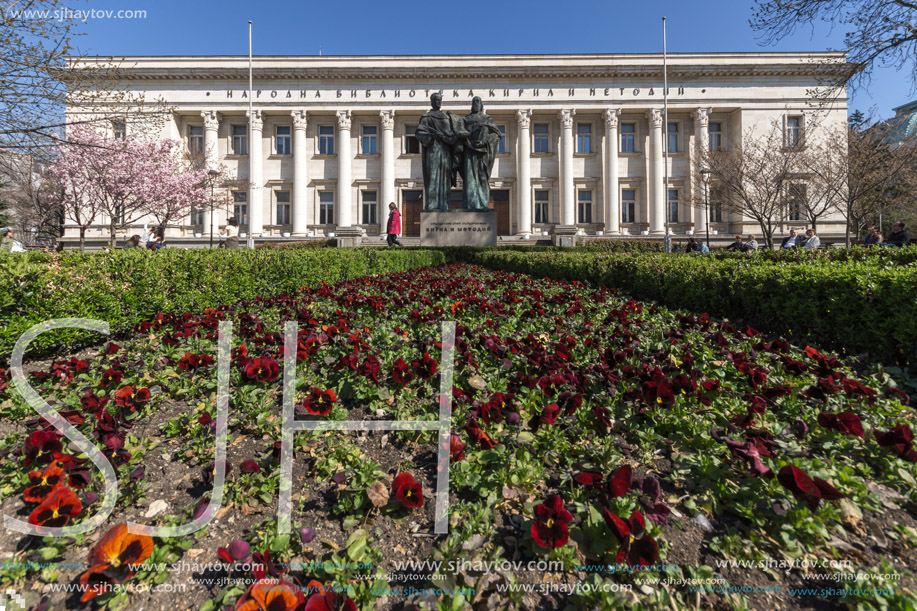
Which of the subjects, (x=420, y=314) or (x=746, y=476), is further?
(x=420, y=314)

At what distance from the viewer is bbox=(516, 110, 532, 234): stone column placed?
31.8 meters

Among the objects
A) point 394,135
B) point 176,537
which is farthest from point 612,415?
point 394,135

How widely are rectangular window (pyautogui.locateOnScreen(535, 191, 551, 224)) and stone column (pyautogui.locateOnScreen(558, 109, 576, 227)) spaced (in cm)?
147

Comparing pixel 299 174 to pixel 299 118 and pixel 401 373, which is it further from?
pixel 401 373

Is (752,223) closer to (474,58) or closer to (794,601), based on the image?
→ (474,58)

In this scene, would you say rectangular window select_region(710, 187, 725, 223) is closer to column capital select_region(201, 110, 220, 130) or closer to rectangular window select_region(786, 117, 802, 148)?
Answer: rectangular window select_region(786, 117, 802, 148)

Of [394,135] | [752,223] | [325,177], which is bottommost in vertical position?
[752,223]

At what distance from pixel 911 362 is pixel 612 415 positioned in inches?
102

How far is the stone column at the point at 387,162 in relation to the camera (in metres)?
31.6

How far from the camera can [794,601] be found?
1.29 m

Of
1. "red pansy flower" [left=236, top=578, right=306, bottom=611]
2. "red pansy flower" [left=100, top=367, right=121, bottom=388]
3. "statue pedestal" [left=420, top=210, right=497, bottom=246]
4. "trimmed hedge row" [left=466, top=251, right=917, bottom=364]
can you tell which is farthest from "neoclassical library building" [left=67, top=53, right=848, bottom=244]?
"red pansy flower" [left=236, top=578, right=306, bottom=611]

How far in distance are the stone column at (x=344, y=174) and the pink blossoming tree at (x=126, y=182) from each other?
30.7 feet

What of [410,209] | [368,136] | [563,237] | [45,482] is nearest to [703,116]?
[563,237]

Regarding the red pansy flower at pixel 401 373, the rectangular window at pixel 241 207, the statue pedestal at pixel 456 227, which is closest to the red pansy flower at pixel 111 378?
the red pansy flower at pixel 401 373
